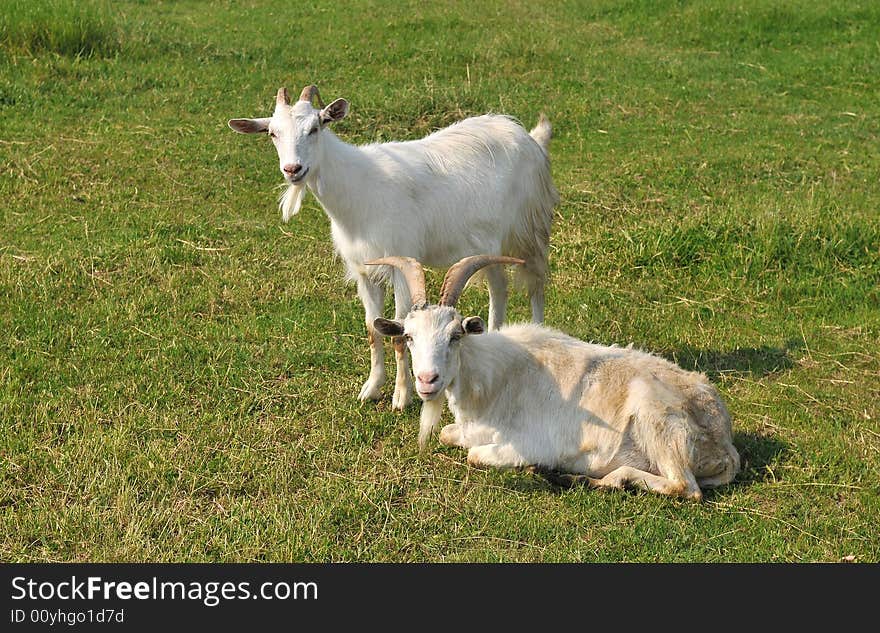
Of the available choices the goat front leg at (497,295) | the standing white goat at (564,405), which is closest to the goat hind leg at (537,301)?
the goat front leg at (497,295)

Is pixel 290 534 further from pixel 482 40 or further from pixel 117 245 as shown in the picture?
pixel 482 40

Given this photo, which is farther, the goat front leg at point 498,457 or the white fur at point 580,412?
the goat front leg at point 498,457

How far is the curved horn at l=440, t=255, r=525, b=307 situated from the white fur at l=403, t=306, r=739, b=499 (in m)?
0.10

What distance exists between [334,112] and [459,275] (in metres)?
1.35

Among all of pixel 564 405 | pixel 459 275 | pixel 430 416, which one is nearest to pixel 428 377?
pixel 430 416

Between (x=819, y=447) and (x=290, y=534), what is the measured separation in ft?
9.87

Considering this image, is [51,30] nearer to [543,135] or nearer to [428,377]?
[543,135]

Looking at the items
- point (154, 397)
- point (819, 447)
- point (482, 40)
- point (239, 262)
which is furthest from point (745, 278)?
point (482, 40)

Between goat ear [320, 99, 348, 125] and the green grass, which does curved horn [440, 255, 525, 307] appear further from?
the green grass

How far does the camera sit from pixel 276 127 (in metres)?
6.15

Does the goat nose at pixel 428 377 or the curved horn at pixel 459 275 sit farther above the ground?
the curved horn at pixel 459 275

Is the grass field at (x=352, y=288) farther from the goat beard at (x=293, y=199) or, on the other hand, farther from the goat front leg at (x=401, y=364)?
the goat beard at (x=293, y=199)

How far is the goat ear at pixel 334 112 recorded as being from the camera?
6.26m

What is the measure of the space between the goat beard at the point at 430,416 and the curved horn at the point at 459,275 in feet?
1.66
